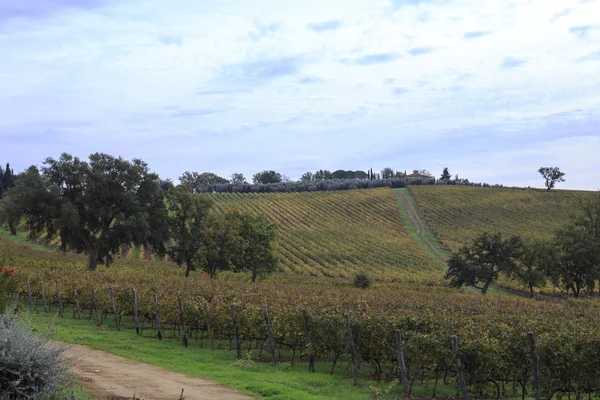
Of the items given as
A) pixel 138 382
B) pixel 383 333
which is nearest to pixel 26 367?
pixel 138 382

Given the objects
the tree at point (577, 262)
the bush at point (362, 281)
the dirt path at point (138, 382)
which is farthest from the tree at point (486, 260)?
the dirt path at point (138, 382)

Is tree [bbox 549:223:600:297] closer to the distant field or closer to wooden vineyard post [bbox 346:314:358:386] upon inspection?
the distant field

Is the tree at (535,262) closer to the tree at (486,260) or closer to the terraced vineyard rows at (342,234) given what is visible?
the tree at (486,260)

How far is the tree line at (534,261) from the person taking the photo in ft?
176

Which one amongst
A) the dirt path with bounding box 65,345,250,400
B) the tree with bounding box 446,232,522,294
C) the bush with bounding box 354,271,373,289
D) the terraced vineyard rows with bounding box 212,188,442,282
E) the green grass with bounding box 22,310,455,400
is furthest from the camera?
the terraced vineyard rows with bounding box 212,188,442,282

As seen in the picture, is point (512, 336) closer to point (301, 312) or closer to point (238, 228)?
point (301, 312)

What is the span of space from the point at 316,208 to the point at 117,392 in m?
97.5

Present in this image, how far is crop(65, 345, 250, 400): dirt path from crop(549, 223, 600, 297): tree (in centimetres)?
4784

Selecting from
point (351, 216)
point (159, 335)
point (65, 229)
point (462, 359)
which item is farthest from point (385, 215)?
point (462, 359)

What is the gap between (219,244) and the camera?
4831 centimetres

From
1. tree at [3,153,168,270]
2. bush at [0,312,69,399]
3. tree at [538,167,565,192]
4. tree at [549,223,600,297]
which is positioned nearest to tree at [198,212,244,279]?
tree at [3,153,168,270]

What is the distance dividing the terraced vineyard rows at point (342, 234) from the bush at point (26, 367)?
4549 cm

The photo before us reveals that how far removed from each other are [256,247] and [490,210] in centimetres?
7338

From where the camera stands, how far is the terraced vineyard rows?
70250 millimetres
